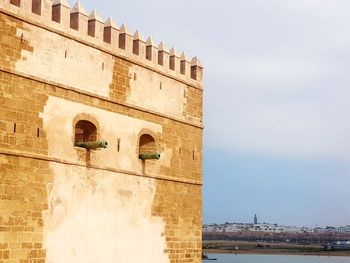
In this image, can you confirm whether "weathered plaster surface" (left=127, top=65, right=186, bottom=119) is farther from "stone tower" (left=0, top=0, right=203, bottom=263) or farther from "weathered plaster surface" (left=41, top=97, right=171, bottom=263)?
"weathered plaster surface" (left=41, top=97, right=171, bottom=263)

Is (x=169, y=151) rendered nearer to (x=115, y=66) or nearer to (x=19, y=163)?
(x=115, y=66)

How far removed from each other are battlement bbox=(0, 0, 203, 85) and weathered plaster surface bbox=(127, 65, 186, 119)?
0.19 meters

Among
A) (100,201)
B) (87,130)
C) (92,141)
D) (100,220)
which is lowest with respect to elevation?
(100,220)

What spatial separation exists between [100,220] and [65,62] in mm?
3130

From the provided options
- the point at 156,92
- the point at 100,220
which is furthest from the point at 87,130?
the point at 156,92

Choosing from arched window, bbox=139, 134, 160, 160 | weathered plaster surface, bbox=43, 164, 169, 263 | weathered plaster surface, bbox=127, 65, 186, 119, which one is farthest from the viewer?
arched window, bbox=139, 134, 160, 160

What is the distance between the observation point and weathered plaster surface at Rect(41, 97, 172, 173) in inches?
466

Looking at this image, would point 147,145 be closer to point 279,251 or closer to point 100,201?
point 100,201

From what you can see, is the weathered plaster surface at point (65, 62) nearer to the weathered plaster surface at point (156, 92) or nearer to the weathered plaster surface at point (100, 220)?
the weathered plaster surface at point (156, 92)

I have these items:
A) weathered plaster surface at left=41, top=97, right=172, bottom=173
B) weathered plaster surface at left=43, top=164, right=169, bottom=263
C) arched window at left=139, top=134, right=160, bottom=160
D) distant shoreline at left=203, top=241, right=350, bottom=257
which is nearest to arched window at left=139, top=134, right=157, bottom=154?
arched window at left=139, top=134, right=160, bottom=160

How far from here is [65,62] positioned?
12.2m

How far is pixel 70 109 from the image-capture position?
12.2 m

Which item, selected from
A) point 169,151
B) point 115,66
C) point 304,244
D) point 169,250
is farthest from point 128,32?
point 304,244

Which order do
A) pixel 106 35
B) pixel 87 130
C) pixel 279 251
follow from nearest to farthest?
pixel 87 130 → pixel 106 35 → pixel 279 251
